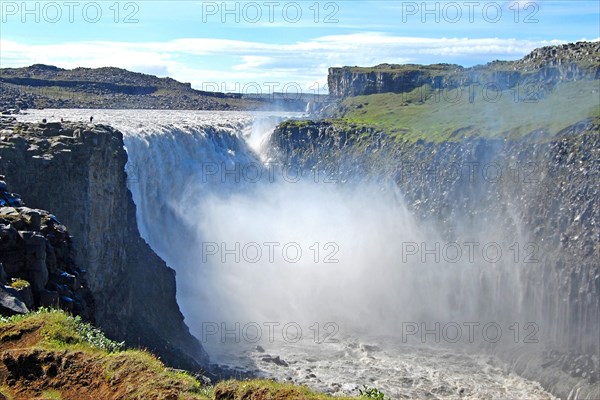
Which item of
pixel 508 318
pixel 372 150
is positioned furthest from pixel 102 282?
pixel 372 150

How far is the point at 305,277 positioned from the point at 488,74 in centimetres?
6412

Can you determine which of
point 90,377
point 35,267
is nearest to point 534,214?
point 35,267

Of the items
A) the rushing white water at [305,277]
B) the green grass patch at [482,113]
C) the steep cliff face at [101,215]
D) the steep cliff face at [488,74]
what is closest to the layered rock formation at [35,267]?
the steep cliff face at [101,215]

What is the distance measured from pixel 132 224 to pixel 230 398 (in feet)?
122

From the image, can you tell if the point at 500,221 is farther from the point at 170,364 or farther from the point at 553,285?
the point at 170,364

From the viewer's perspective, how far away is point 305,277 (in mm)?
74688

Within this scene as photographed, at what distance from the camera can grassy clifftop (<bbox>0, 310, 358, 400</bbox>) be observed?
15.2m

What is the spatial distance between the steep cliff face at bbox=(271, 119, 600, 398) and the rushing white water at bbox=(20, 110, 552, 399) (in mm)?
1942

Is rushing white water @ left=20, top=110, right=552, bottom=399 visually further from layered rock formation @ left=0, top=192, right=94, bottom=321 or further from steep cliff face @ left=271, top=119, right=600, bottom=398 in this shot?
layered rock formation @ left=0, top=192, right=94, bottom=321

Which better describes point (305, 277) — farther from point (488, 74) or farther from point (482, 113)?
point (488, 74)

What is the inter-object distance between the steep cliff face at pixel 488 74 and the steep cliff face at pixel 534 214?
27.9 m

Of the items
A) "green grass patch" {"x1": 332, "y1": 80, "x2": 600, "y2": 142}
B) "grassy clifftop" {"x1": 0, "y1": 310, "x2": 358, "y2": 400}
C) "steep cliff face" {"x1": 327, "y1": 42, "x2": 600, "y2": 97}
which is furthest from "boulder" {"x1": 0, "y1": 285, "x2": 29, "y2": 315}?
"steep cliff face" {"x1": 327, "y1": 42, "x2": 600, "y2": 97}

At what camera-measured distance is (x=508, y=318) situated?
6581 cm

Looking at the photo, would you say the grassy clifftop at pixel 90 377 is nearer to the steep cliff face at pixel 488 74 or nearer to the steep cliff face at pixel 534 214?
Answer: the steep cliff face at pixel 534 214
